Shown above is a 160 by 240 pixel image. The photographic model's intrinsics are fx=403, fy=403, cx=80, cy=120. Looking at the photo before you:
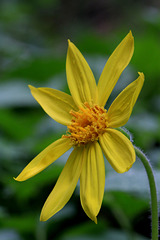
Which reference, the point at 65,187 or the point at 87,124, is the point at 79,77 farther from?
the point at 65,187

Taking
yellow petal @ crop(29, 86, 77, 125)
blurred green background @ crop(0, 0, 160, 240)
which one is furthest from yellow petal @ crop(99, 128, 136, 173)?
blurred green background @ crop(0, 0, 160, 240)

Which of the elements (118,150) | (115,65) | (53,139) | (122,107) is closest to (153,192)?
(118,150)

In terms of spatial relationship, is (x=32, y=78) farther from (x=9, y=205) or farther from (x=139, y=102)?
(x=9, y=205)

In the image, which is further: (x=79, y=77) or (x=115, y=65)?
(x=79, y=77)

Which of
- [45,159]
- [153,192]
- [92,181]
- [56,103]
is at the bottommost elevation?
[153,192]

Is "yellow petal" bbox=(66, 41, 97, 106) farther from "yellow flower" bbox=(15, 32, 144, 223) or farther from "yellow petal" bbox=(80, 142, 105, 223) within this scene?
"yellow petal" bbox=(80, 142, 105, 223)

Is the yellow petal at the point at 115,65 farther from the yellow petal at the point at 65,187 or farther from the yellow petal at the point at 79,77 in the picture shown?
the yellow petal at the point at 65,187

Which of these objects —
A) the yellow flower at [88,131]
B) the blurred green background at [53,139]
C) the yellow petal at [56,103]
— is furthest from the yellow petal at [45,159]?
the blurred green background at [53,139]
